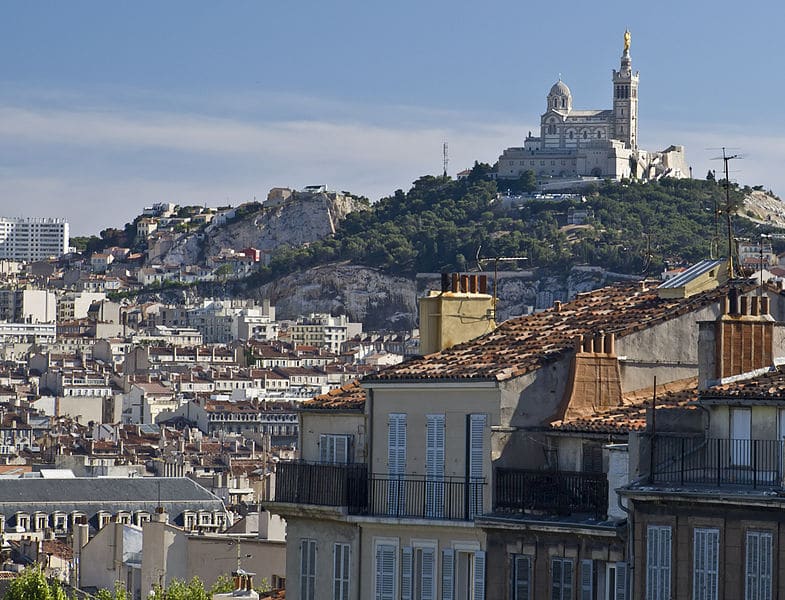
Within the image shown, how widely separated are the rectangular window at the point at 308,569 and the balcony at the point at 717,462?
6147mm

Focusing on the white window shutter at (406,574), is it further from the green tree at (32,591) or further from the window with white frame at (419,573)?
the green tree at (32,591)

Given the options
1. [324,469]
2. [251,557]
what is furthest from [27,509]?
[324,469]

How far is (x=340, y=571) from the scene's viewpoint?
2819 cm

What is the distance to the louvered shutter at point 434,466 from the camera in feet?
88.4

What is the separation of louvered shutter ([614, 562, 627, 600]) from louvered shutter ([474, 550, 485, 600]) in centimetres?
195

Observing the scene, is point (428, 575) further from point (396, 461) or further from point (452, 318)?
point (452, 318)

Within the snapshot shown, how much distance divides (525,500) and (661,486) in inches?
109

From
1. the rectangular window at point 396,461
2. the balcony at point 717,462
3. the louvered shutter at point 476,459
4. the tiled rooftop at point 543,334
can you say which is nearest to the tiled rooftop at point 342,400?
the tiled rooftop at point 543,334

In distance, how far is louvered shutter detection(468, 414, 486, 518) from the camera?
87.0 ft

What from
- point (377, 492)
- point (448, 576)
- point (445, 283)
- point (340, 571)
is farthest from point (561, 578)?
point (445, 283)

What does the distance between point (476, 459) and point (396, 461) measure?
4.37 feet

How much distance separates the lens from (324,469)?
28.8m

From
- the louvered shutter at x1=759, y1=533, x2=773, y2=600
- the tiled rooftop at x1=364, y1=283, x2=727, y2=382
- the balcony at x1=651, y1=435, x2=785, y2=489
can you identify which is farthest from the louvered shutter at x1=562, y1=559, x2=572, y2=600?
the louvered shutter at x1=759, y1=533, x2=773, y2=600

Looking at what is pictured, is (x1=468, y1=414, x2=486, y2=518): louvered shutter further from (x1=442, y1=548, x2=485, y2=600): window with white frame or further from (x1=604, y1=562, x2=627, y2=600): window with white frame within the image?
(x1=604, y1=562, x2=627, y2=600): window with white frame
